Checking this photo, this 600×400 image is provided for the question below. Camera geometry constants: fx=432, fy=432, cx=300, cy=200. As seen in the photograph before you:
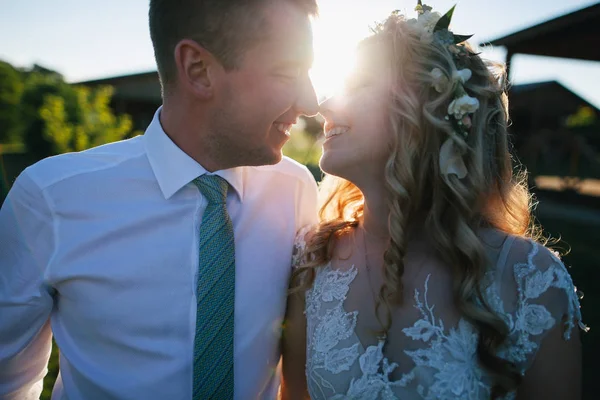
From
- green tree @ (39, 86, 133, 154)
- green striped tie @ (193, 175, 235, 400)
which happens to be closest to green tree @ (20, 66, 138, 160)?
green tree @ (39, 86, 133, 154)

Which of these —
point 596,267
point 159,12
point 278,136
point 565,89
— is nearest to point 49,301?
point 278,136

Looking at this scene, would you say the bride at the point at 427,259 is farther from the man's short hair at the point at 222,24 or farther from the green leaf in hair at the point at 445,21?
the man's short hair at the point at 222,24

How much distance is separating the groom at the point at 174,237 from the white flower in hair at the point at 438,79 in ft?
1.97

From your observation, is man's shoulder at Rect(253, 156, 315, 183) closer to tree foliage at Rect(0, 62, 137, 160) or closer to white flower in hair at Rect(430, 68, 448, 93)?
white flower in hair at Rect(430, 68, 448, 93)

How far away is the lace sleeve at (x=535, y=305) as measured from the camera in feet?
5.79

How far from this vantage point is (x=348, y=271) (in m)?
2.22

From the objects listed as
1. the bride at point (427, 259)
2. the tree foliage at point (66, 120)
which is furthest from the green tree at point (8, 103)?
the bride at point (427, 259)

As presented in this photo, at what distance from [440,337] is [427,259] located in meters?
0.39

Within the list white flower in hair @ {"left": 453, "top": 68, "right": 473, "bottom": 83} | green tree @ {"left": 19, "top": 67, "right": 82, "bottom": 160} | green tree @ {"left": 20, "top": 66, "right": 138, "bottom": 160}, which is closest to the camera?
white flower in hair @ {"left": 453, "top": 68, "right": 473, "bottom": 83}

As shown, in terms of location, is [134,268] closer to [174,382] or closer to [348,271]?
[174,382]

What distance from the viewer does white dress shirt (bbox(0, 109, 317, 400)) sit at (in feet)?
6.13

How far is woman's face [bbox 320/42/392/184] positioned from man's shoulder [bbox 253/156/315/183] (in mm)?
308

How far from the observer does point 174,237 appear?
1958 mm

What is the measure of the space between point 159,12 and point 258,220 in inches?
45.0
